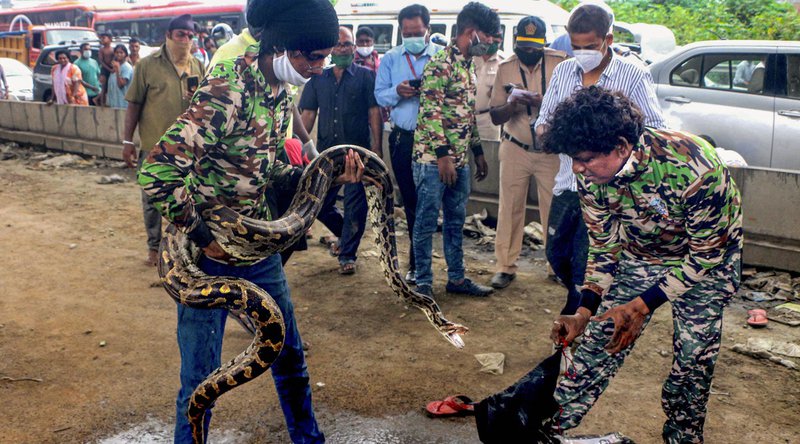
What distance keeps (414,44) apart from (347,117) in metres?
0.95

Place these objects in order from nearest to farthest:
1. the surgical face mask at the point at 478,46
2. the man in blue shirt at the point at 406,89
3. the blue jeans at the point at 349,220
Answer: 1. the surgical face mask at the point at 478,46
2. the man in blue shirt at the point at 406,89
3. the blue jeans at the point at 349,220

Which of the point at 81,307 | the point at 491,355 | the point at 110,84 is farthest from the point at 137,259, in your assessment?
the point at 110,84

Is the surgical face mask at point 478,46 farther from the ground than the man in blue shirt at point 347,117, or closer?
farther from the ground

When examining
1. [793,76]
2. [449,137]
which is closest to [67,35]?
[449,137]

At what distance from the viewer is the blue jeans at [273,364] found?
3.16 metres

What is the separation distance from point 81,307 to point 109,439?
228cm

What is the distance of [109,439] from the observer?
160 inches

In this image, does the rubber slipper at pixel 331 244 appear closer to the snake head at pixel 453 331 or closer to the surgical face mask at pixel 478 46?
the surgical face mask at pixel 478 46

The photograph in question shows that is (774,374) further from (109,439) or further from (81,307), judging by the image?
(81,307)

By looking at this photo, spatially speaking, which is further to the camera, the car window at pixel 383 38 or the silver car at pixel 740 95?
the car window at pixel 383 38

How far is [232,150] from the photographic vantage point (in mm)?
3041

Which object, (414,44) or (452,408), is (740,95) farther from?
(452,408)

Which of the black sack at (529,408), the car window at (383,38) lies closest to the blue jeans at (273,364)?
the black sack at (529,408)

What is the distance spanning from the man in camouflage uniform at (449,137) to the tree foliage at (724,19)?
13.3m
